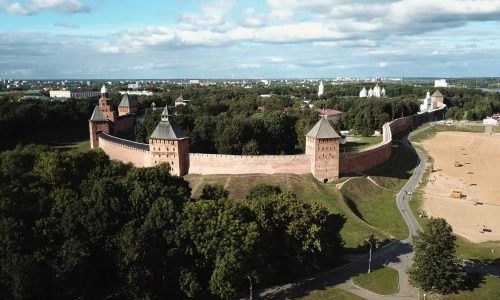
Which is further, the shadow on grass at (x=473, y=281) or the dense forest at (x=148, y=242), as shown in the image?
the shadow on grass at (x=473, y=281)

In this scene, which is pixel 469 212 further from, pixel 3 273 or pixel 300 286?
pixel 3 273

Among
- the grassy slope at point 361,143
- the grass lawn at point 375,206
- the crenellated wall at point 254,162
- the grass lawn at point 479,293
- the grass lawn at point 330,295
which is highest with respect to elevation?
the crenellated wall at point 254,162

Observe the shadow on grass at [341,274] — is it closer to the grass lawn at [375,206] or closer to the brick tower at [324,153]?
the grass lawn at [375,206]

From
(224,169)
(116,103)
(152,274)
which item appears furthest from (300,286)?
(116,103)

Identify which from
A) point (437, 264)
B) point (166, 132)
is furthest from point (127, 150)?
point (437, 264)

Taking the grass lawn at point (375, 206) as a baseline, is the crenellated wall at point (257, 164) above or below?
above

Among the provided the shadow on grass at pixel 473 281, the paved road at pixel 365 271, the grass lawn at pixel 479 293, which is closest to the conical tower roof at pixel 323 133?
the paved road at pixel 365 271
